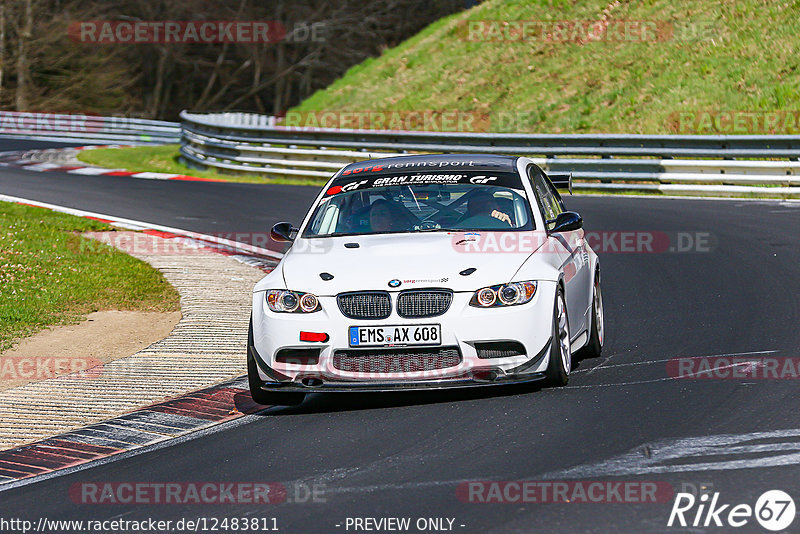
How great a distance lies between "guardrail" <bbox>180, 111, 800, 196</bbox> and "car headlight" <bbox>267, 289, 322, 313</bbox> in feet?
44.6

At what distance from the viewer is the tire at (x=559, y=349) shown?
297 inches

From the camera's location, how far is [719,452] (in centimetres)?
600

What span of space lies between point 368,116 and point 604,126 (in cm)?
863

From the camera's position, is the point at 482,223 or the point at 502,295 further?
the point at 482,223

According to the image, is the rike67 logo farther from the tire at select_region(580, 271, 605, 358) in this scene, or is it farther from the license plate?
the tire at select_region(580, 271, 605, 358)

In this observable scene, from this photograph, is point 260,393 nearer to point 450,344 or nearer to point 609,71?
point 450,344

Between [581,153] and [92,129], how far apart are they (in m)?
24.9

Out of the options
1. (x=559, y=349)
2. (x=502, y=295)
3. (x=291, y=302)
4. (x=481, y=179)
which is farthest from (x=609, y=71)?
(x=291, y=302)

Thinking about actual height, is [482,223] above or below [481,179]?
below

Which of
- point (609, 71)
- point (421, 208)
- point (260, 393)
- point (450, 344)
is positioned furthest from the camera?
point (609, 71)

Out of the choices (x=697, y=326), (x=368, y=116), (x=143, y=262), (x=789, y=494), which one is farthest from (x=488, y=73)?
(x=789, y=494)

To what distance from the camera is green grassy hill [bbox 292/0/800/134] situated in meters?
25.8

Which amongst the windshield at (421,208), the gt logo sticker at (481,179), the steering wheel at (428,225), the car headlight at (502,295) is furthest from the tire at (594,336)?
the car headlight at (502,295)

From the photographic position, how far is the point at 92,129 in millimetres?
42312
